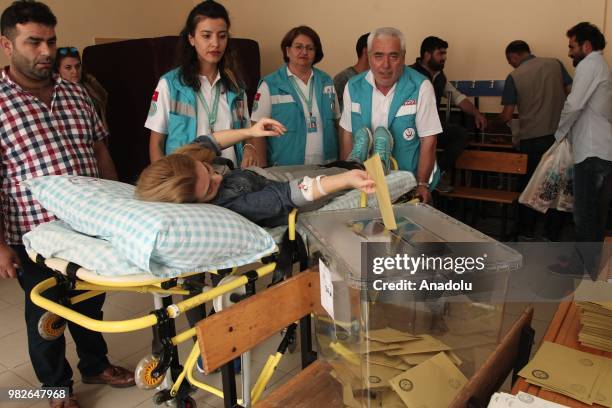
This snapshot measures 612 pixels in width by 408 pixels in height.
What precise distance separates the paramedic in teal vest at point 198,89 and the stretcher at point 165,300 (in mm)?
708

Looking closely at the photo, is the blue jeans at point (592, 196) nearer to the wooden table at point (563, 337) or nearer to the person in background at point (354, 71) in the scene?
the person in background at point (354, 71)

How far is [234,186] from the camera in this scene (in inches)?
64.7

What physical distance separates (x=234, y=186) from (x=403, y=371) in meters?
0.78

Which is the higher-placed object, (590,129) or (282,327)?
(590,129)

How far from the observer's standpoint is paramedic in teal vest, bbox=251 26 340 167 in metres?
2.71

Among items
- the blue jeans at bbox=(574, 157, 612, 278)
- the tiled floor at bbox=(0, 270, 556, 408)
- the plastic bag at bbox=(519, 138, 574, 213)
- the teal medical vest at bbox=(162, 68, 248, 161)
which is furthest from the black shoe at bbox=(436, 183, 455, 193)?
the teal medical vest at bbox=(162, 68, 248, 161)

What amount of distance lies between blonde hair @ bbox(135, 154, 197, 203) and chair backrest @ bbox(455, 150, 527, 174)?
127 inches

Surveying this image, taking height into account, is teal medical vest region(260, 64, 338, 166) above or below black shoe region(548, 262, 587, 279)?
above

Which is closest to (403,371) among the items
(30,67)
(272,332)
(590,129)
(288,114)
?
(272,332)

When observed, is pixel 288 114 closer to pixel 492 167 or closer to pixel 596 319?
pixel 596 319

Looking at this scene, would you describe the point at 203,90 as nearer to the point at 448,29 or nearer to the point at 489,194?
the point at 489,194

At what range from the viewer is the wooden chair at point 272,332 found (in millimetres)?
1164

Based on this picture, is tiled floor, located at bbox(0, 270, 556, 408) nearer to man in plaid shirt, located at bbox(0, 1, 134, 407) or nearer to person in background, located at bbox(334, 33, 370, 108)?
man in plaid shirt, located at bbox(0, 1, 134, 407)

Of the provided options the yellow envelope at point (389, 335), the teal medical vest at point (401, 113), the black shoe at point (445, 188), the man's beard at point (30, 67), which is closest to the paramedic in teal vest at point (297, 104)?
the teal medical vest at point (401, 113)
